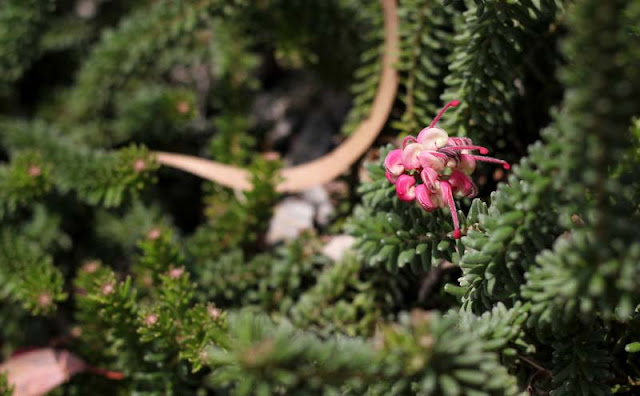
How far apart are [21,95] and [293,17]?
1.11 metres

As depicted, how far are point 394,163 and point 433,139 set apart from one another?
0.26 ft

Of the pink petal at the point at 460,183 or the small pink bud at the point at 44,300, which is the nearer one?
the pink petal at the point at 460,183

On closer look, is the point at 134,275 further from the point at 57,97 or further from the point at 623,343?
the point at 623,343

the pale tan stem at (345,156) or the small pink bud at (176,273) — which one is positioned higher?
the pale tan stem at (345,156)

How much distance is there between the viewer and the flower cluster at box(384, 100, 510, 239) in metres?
0.98

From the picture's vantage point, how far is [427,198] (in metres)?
1.00

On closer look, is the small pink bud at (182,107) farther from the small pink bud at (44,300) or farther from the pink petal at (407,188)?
the pink petal at (407,188)

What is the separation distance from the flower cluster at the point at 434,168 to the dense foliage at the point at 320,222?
5 centimetres

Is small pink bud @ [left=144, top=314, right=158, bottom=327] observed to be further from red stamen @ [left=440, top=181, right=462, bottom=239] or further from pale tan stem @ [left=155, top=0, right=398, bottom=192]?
red stamen @ [left=440, top=181, right=462, bottom=239]

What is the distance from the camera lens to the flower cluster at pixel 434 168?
98cm

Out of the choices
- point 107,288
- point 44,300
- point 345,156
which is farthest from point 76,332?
point 345,156

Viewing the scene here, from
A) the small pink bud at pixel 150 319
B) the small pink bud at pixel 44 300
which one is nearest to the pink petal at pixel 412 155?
the small pink bud at pixel 150 319

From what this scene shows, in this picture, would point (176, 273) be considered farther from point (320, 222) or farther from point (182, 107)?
point (182, 107)

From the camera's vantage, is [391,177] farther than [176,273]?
No
